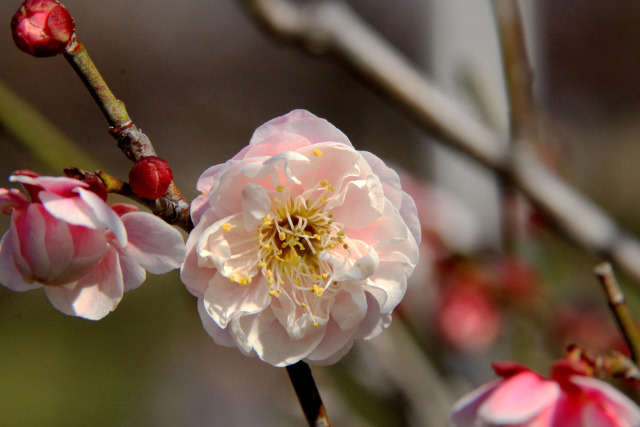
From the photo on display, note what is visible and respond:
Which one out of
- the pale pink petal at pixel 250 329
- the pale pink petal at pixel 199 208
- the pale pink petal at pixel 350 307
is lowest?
the pale pink petal at pixel 350 307

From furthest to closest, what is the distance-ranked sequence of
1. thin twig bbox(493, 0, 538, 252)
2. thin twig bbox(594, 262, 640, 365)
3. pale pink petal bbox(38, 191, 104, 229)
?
thin twig bbox(493, 0, 538, 252), thin twig bbox(594, 262, 640, 365), pale pink petal bbox(38, 191, 104, 229)

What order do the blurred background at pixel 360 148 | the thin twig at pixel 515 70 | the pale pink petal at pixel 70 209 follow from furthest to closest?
1. the blurred background at pixel 360 148
2. the thin twig at pixel 515 70
3. the pale pink petal at pixel 70 209

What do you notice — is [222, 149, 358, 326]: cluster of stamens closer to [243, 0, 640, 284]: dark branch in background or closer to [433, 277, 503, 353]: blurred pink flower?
[243, 0, 640, 284]: dark branch in background

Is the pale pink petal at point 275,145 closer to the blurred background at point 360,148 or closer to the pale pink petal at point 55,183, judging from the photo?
the pale pink petal at point 55,183

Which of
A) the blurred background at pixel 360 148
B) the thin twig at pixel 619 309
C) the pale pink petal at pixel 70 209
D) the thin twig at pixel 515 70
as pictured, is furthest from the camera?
the blurred background at pixel 360 148

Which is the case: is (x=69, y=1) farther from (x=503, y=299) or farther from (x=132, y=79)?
(x=503, y=299)

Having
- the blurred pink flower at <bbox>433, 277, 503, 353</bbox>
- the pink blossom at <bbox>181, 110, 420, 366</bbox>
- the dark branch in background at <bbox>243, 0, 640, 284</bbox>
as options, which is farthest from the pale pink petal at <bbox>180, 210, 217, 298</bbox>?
the blurred pink flower at <bbox>433, 277, 503, 353</bbox>

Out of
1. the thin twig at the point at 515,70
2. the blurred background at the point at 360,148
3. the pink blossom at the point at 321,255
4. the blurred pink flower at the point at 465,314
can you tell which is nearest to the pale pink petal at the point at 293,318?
the pink blossom at the point at 321,255

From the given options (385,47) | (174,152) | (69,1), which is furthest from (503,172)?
(174,152)
